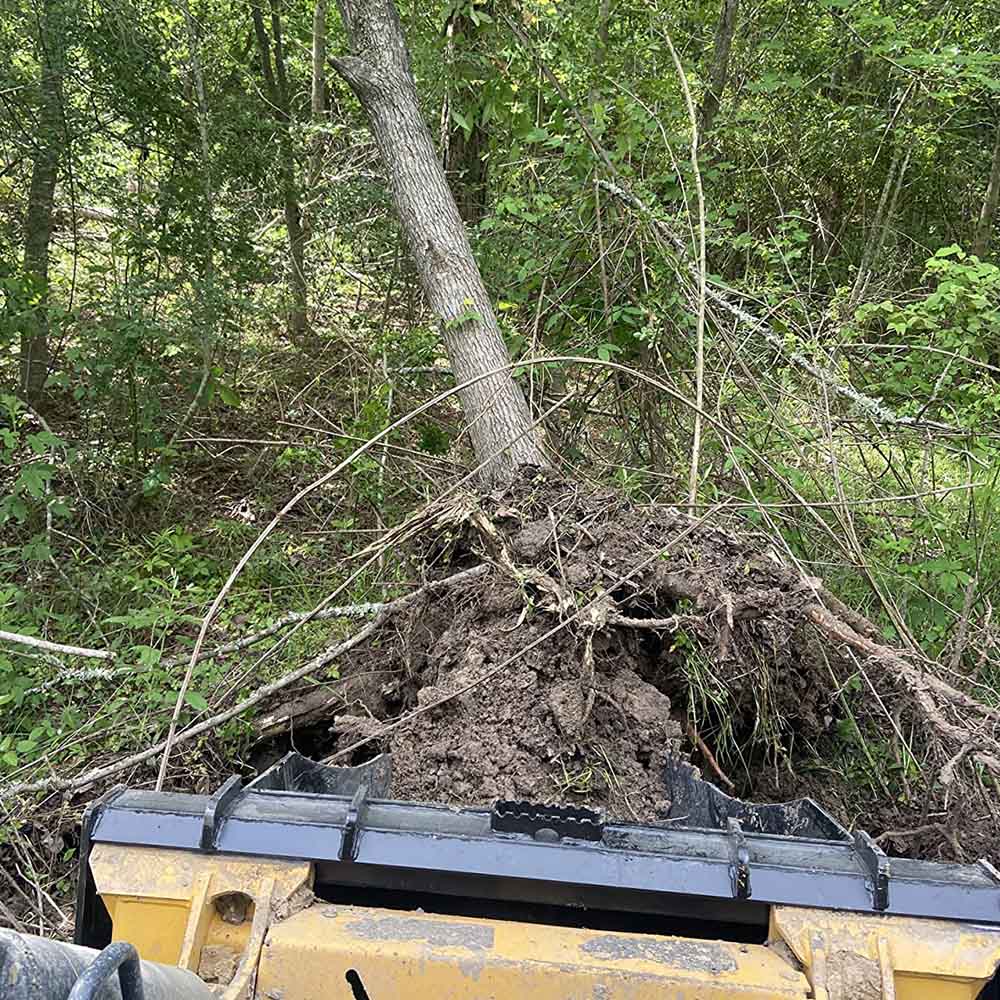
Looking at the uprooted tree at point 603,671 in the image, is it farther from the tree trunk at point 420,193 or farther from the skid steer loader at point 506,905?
the tree trunk at point 420,193

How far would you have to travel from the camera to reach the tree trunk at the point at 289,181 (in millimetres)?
5996

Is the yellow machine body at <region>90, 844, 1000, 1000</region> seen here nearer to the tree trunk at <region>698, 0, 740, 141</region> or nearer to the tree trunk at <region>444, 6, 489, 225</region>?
the tree trunk at <region>444, 6, 489, 225</region>

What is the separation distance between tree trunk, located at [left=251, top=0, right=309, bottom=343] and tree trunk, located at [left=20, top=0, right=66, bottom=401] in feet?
5.10

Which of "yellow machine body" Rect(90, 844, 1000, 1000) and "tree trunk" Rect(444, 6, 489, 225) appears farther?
"tree trunk" Rect(444, 6, 489, 225)

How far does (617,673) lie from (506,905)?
1.00m

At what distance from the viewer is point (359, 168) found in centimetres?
661

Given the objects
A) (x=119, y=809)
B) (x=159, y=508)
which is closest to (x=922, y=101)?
(x=159, y=508)

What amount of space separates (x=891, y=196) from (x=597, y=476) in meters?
7.61

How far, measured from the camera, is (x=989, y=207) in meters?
8.48

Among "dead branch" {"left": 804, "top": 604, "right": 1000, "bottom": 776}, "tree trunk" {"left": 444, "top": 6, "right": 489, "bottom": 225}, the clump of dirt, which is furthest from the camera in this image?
"tree trunk" {"left": 444, "top": 6, "right": 489, "bottom": 225}

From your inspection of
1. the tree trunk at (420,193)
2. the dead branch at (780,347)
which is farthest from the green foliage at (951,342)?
the tree trunk at (420,193)

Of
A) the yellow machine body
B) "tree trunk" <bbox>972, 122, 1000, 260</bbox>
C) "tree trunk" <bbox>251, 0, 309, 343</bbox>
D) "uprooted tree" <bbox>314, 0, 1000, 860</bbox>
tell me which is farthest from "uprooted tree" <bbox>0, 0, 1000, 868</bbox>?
"tree trunk" <bbox>972, 122, 1000, 260</bbox>

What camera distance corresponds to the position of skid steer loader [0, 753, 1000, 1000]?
1426mm

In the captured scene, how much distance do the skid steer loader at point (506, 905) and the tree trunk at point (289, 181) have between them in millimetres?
5305
